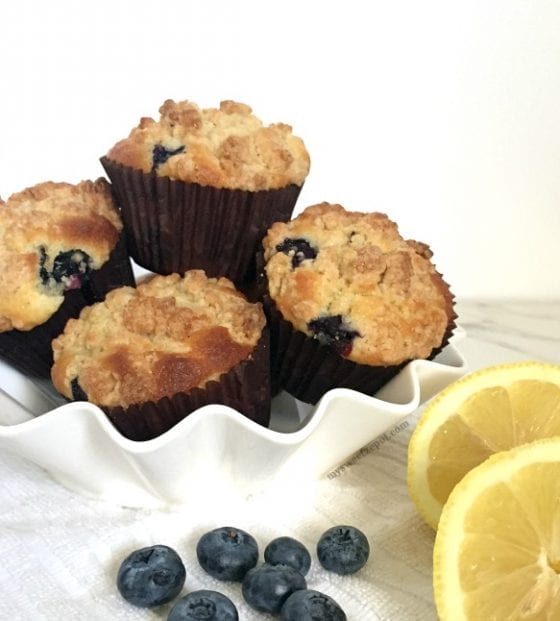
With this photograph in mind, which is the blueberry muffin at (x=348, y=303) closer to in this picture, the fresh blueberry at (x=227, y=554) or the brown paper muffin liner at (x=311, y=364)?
the brown paper muffin liner at (x=311, y=364)

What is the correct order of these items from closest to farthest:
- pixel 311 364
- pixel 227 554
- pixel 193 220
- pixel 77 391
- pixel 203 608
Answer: pixel 203 608 → pixel 227 554 → pixel 77 391 → pixel 311 364 → pixel 193 220

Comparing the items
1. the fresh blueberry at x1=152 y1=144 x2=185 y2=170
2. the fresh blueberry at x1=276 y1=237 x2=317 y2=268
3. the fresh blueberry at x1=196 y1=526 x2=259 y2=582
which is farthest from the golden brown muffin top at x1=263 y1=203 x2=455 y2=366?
the fresh blueberry at x1=196 y1=526 x2=259 y2=582

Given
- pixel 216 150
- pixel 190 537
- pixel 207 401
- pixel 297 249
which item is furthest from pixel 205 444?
pixel 216 150

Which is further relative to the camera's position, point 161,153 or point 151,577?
point 161,153

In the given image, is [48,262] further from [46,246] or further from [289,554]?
[289,554]

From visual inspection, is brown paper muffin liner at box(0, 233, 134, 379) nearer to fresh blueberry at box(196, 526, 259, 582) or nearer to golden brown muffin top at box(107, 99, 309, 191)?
golden brown muffin top at box(107, 99, 309, 191)

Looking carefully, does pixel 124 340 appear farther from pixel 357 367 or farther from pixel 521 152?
pixel 521 152

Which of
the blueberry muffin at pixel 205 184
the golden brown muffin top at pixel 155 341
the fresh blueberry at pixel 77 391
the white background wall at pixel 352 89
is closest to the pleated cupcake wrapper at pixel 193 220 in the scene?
the blueberry muffin at pixel 205 184

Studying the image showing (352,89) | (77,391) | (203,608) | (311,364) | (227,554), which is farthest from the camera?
(352,89)
